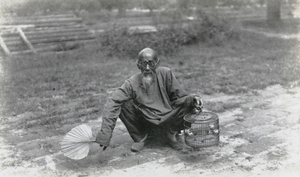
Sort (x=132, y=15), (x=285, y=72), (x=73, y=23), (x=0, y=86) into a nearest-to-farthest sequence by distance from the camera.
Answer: (x=0, y=86) < (x=285, y=72) < (x=73, y=23) < (x=132, y=15)

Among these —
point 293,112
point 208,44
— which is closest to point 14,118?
point 293,112

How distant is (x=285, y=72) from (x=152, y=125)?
4954 millimetres

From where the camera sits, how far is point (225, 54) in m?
10.8

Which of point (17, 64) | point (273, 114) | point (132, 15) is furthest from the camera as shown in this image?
point (132, 15)

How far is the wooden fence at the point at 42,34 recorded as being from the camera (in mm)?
11352

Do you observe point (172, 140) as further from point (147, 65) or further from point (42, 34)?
point (42, 34)

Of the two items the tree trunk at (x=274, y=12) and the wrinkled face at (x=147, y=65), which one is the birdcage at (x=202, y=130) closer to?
the wrinkled face at (x=147, y=65)

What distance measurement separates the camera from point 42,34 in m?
12.2

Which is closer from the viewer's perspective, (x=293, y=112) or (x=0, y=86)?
(x=293, y=112)

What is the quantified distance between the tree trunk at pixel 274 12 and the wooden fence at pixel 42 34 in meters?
7.77

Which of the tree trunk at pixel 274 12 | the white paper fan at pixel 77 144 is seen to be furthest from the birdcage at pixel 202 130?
the tree trunk at pixel 274 12

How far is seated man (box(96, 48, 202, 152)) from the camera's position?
4.25 m

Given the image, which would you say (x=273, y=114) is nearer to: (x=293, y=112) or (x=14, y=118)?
(x=293, y=112)

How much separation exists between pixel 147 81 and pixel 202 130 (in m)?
0.86
